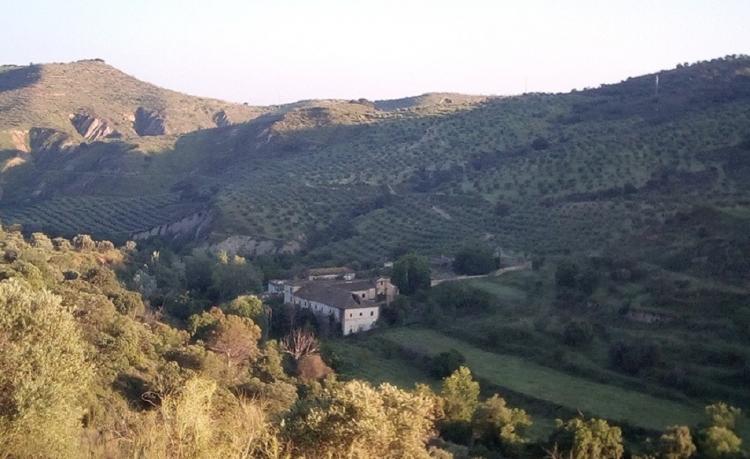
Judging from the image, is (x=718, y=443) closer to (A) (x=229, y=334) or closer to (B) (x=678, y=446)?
(B) (x=678, y=446)

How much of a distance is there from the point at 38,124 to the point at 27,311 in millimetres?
96671

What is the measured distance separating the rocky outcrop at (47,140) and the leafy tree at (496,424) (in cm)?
8191

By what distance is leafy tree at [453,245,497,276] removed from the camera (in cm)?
3894

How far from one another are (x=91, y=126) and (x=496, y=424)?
9981 cm

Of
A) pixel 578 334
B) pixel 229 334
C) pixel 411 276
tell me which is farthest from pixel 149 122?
pixel 578 334

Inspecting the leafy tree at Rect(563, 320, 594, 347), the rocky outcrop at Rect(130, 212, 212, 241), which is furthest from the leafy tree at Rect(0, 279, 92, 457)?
the rocky outcrop at Rect(130, 212, 212, 241)

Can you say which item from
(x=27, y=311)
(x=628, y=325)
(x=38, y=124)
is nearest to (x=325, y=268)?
(x=628, y=325)

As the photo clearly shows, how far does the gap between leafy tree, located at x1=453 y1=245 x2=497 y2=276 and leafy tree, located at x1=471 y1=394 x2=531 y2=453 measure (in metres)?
17.2

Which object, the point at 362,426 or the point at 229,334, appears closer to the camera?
the point at 362,426

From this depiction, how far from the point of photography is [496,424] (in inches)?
845

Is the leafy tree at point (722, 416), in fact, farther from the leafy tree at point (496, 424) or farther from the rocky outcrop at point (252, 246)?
the rocky outcrop at point (252, 246)

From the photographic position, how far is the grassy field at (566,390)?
23.3m

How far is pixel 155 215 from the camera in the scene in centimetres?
6512

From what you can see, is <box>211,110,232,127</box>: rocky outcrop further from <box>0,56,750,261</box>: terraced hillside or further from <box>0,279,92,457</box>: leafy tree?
<box>0,279,92,457</box>: leafy tree
